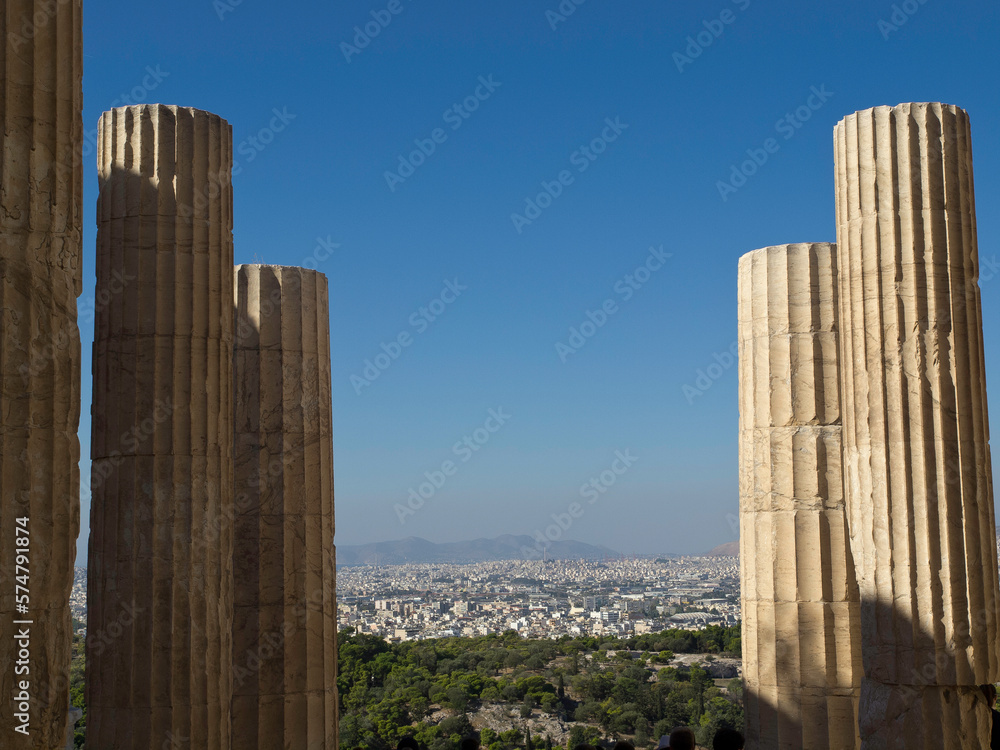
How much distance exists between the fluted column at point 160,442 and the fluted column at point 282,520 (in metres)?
3.72

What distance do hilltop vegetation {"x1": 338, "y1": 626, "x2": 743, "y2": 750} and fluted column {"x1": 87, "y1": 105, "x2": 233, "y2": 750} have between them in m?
24.9

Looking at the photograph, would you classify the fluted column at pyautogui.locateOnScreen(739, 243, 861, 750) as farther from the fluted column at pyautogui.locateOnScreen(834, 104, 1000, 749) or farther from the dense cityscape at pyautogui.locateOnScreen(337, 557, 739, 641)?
the dense cityscape at pyautogui.locateOnScreen(337, 557, 739, 641)

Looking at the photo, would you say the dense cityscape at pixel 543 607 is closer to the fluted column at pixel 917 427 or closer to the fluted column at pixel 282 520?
the fluted column at pixel 282 520

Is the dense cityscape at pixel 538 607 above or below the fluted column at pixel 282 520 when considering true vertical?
below

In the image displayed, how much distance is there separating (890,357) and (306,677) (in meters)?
11.8

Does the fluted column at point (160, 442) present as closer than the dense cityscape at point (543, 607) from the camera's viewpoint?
Yes

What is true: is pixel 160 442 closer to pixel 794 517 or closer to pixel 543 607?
pixel 794 517

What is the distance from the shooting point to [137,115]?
1562cm

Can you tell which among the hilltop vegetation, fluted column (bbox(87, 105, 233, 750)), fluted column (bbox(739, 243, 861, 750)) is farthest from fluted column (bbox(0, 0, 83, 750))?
the hilltop vegetation

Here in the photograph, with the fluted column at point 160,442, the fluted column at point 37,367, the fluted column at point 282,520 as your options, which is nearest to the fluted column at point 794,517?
the fluted column at point 282,520

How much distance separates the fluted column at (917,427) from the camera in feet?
45.3

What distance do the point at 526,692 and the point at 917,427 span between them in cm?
3502

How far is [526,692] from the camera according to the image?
152 feet

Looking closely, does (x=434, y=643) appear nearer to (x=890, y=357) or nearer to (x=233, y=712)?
(x=233, y=712)
